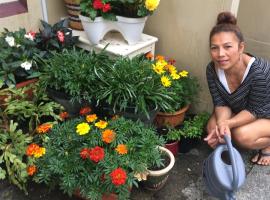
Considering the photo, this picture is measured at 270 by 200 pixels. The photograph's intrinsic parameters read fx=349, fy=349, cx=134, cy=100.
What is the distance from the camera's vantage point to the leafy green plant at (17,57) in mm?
2703

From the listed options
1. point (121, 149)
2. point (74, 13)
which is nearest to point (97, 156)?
point (121, 149)

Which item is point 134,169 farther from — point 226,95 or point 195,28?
point 195,28

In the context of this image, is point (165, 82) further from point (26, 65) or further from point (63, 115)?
point (26, 65)

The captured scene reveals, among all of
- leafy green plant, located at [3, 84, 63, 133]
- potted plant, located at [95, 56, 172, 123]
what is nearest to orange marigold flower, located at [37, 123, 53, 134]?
leafy green plant, located at [3, 84, 63, 133]

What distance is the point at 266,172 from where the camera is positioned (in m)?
2.81

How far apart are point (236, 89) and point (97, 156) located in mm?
1227

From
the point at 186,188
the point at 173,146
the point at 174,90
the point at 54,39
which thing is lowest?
the point at 186,188

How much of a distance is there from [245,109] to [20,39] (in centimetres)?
189

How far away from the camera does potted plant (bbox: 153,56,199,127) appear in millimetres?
2682

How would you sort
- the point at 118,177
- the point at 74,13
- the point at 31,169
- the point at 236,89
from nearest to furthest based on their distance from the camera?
the point at 118,177 < the point at 31,169 < the point at 236,89 < the point at 74,13

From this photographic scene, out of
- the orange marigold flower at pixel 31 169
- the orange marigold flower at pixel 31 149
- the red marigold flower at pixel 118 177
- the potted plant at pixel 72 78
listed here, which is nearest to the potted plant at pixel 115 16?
the potted plant at pixel 72 78

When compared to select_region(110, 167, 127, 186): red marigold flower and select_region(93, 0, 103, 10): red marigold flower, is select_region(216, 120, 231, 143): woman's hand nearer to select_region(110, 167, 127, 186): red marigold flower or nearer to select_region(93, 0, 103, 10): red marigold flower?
select_region(110, 167, 127, 186): red marigold flower

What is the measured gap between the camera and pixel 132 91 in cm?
242

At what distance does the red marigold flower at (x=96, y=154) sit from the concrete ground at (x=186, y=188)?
22.2 inches
